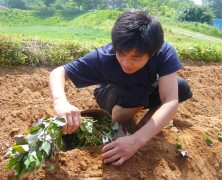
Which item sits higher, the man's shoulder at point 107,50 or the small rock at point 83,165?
the man's shoulder at point 107,50

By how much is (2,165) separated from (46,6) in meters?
50.8

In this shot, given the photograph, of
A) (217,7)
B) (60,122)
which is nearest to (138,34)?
(60,122)

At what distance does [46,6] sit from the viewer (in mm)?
50500

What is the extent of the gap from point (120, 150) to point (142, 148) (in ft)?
1.23

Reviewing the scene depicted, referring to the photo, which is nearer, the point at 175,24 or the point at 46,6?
the point at 175,24

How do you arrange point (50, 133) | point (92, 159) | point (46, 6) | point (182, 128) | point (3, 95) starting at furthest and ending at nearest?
point (46, 6) < point (3, 95) < point (182, 128) < point (92, 159) < point (50, 133)

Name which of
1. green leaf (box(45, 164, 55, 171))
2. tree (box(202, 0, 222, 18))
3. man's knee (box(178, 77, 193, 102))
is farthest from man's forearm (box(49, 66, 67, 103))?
tree (box(202, 0, 222, 18))

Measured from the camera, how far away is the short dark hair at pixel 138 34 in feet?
6.49

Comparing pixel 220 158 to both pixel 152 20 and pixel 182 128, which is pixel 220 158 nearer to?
pixel 182 128

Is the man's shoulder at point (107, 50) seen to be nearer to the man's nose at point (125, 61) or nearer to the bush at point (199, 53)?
the man's nose at point (125, 61)

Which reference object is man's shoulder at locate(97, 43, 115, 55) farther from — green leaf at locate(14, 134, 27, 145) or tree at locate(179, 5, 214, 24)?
tree at locate(179, 5, 214, 24)

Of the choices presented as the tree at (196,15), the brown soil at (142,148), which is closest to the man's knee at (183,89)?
the brown soil at (142,148)

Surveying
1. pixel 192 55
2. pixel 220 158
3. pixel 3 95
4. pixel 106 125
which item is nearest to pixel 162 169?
pixel 106 125

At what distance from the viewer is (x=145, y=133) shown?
2.04 metres
